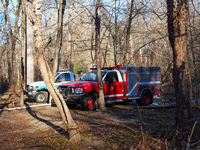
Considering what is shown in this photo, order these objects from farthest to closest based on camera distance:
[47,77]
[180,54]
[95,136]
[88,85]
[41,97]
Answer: [41,97] < [88,85] < [180,54] < [95,136] < [47,77]

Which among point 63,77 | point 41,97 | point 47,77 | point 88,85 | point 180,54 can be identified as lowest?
point 41,97

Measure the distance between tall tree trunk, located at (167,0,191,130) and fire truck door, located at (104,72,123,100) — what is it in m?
5.21

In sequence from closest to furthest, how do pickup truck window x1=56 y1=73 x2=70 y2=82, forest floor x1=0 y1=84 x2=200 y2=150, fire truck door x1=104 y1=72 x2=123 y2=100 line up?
1. forest floor x1=0 y1=84 x2=200 y2=150
2. fire truck door x1=104 y1=72 x2=123 y2=100
3. pickup truck window x1=56 y1=73 x2=70 y2=82

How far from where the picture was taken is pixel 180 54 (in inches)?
257

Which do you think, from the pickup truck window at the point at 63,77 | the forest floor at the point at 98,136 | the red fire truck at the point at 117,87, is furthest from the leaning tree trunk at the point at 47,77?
the pickup truck window at the point at 63,77

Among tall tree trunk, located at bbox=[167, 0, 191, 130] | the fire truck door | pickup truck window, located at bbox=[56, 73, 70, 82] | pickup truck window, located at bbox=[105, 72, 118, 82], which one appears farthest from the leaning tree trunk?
pickup truck window, located at bbox=[56, 73, 70, 82]

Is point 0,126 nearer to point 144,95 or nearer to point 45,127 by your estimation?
point 45,127

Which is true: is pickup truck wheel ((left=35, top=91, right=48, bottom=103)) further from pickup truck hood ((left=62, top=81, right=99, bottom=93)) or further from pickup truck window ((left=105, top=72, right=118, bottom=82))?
pickup truck window ((left=105, top=72, right=118, bottom=82))

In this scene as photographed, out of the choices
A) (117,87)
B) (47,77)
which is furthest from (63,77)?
(47,77)

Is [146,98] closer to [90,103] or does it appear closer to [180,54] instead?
[90,103]

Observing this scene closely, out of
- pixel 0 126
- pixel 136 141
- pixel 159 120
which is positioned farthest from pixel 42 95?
pixel 136 141

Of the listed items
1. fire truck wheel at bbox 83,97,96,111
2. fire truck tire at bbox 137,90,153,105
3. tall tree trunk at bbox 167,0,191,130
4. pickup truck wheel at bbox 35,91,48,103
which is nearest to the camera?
tall tree trunk at bbox 167,0,191,130

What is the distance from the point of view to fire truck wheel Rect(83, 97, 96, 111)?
1052 centimetres

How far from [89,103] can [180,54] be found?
5.54 metres
